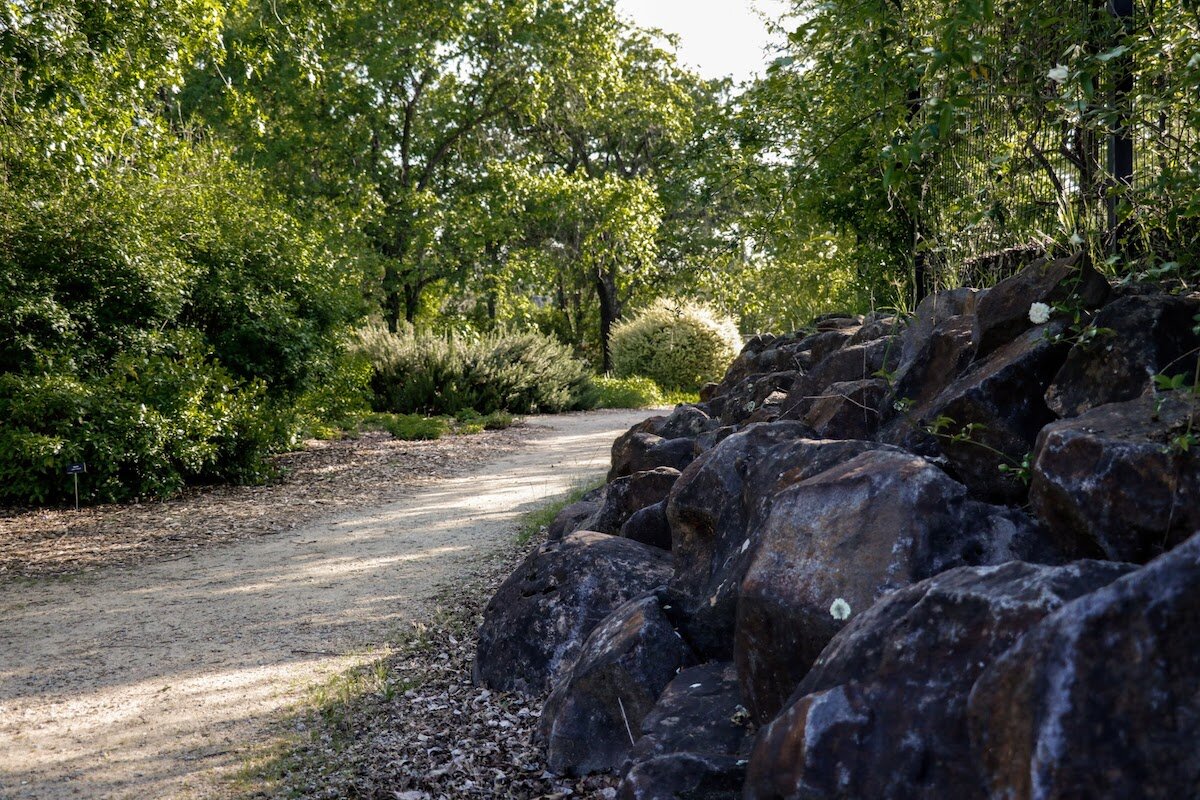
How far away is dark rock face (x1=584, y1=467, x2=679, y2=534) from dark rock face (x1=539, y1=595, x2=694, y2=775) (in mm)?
1382

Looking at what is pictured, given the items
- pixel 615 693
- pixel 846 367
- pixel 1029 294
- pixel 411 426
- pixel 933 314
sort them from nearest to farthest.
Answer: pixel 615 693 < pixel 1029 294 < pixel 933 314 < pixel 846 367 < pixel 411 426

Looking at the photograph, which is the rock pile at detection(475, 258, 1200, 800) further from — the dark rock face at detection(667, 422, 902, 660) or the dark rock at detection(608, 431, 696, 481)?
the dark rock at detection(608, 431, 696, 481)

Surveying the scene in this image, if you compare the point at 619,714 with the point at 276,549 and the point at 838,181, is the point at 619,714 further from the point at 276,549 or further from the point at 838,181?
the point at 838,181

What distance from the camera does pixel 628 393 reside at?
20016mm

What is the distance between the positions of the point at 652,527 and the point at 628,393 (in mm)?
15478

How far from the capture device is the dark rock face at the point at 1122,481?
2.22m

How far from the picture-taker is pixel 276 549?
291 inches

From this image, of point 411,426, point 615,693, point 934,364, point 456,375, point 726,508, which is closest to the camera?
point 615,693

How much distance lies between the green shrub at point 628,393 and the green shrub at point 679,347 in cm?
79

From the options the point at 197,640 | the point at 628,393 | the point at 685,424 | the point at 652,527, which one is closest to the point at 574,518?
the point at 685,424

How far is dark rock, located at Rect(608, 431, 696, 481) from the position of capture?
550 cm

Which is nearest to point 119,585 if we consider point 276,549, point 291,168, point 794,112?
point 276,549

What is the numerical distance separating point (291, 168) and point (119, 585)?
15513 mm

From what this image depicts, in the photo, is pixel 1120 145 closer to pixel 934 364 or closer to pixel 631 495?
pixel 934 364
